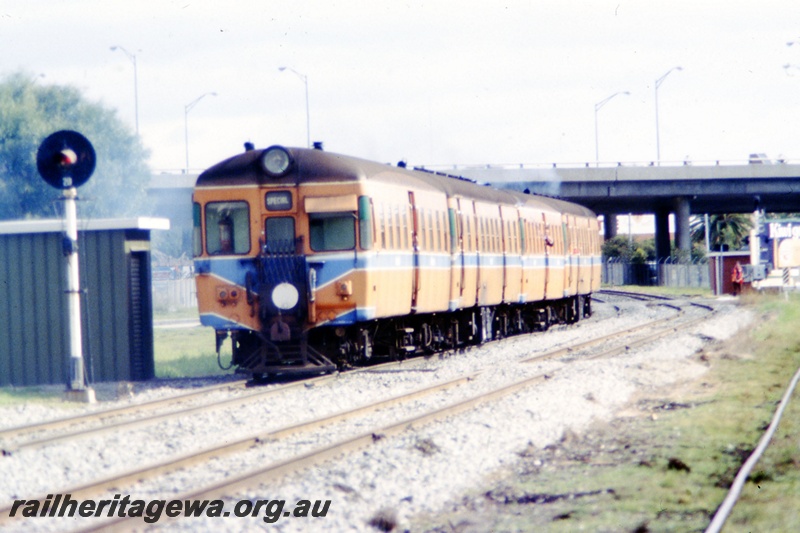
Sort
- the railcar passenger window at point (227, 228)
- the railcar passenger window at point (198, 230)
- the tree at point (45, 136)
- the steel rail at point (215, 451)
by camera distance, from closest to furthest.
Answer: the steel rail at point (215, 451)
the railcar passenger window at point (227, 228)
the railcar passenger window at point (198, 230)
the tree at point (45, 136)

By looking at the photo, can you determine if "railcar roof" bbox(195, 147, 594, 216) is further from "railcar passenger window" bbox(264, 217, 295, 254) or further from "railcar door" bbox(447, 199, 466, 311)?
"railcar door" bbox(447, 199, 466, 311)

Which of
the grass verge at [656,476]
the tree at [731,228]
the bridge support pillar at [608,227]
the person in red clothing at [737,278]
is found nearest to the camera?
the grass verge at [656,476]

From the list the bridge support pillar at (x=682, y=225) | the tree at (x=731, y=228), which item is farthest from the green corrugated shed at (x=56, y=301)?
the tree at (x=731, y=228)

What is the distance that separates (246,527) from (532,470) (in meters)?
2.98

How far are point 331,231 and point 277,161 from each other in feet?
4.24

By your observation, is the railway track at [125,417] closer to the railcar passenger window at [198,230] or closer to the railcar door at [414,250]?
the railcar passenger window at [198,230]

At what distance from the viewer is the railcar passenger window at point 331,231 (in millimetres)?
16734

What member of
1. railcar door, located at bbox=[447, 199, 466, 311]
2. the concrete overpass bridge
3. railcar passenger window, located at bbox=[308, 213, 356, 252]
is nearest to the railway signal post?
railcar passenger window, located at bbox=[308, 213, 356, 252]

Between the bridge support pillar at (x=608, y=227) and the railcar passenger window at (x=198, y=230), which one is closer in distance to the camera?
the railcar passenger window at (x=198, y=230)

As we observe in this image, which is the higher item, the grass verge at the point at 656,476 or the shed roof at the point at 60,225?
the shed roof at the point at 60,225

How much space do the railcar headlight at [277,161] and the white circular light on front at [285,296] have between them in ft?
5.35

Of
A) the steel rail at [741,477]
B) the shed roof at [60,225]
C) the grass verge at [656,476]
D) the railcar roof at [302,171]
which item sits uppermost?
the railcar roof at [302,171]

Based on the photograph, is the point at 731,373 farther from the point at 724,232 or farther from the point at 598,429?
the point at 724,232

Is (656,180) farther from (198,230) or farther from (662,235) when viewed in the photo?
(198,230)
